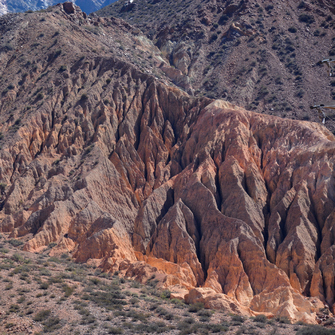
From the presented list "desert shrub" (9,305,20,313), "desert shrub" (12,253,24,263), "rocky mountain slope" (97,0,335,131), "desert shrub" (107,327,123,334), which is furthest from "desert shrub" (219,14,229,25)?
"desert shrub" (107,327,123,334)

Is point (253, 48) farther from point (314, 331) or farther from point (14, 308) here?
point (14, 308)

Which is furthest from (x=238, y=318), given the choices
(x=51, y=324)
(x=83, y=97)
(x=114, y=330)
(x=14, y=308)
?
(x=83, y=97)

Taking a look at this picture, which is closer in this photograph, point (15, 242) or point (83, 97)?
point (15, 242)

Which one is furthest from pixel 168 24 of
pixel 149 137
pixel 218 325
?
pixel 218 325

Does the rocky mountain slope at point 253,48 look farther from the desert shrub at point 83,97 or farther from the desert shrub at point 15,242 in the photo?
the desert shrub at point 15,242

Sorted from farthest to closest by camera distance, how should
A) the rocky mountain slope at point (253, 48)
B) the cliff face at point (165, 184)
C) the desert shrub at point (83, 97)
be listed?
the rocky mountain slope at point (253, 48), the desert shrub at point (83, 97), the cliff face at point (165, 184)

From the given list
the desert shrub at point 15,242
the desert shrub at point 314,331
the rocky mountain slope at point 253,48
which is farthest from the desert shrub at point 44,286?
the rocky mountain slope at point 253,48

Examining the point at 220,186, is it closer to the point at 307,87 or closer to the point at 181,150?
the point at 181,150
